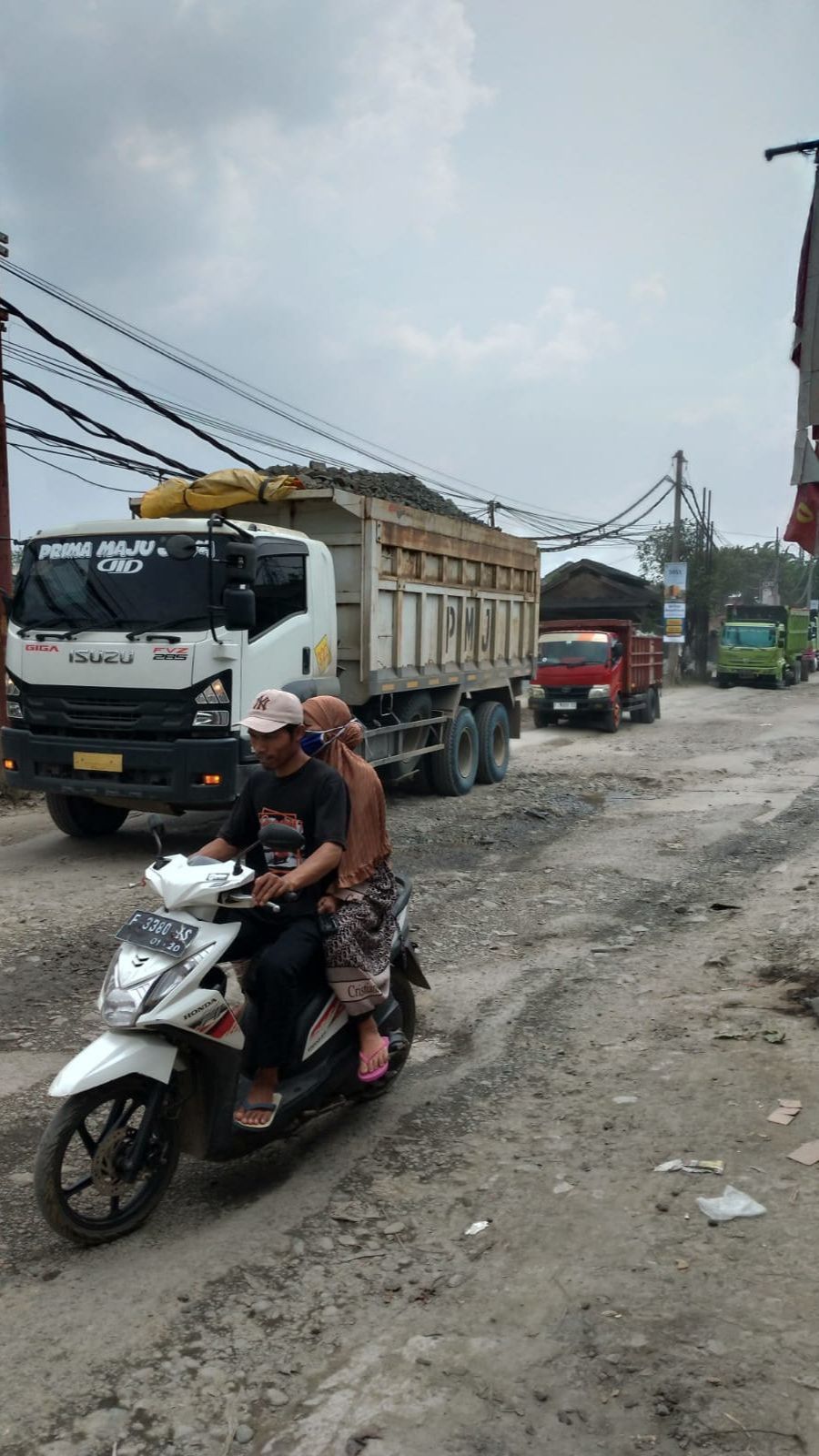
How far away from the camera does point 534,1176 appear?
3.71 metres

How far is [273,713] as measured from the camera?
12.0ft

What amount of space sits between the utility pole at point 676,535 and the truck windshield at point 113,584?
3098cm

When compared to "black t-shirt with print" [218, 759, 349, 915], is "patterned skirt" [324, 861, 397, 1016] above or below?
below

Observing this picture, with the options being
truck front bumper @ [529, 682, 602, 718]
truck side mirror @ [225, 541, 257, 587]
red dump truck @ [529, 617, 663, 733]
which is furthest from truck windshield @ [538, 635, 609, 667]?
truck side mirror @ [225, 541, 257, 587]

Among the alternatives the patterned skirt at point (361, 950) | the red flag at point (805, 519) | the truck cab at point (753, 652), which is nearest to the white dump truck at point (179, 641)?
the red flag at point (805, 519)

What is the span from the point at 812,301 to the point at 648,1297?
5708 mm

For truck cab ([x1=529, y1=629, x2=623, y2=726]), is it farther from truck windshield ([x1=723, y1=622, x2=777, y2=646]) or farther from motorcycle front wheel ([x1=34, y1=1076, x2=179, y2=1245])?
motorcycle front wheel ([x1=34, y1=1076, x2=179, y2=1245])

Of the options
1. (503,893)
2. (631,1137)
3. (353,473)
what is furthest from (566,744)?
(631,1137)

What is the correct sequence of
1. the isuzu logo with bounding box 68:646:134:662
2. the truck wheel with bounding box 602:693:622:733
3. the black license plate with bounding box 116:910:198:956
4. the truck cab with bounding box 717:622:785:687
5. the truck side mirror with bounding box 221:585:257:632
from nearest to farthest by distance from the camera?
the black license plate with bounding box 116:910:198:956 < the truck side mirror with bounding box 221:585:257:632 < the isuzu logo with bounding box 68:646:134:662 < the truck wheel with bounding box 602:693:622:733 < the truck cab with bounding box 717:622:785:687

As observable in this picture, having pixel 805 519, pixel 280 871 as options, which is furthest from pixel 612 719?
pixel 280 871

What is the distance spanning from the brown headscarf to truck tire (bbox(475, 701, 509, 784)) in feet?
28.5

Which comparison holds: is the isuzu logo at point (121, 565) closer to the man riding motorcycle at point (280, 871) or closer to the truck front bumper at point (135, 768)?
the truck front bumper at point (135, 768)

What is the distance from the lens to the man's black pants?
3555 mm

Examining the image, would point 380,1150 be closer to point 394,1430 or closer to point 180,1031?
point 180,1031
